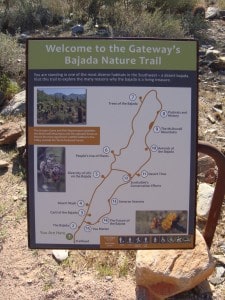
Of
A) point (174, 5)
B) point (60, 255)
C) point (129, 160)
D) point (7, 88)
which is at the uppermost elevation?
point (174, 5)

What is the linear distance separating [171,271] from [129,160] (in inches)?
27.3

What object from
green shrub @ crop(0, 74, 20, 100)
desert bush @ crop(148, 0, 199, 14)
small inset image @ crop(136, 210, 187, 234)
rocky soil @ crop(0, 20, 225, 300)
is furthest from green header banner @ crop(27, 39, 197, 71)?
desert bush @ crop(148, 0, 199, 14)

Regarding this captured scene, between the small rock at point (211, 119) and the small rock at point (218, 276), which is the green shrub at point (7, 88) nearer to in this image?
the small rock at point (211, 119)

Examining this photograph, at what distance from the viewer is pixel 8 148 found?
4812 mm

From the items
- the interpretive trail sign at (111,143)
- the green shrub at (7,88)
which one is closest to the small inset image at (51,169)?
the interpretive trail sign at (111,143)

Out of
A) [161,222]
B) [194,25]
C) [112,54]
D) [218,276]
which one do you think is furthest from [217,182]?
[194,25]

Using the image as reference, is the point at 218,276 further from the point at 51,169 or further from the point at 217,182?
the point at 51,169

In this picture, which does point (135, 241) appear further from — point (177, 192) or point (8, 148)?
point (8, 148)

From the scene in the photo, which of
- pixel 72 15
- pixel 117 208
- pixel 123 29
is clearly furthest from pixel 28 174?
pixel 72 15

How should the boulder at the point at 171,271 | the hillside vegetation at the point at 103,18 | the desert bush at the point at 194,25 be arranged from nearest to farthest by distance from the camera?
the boulder at the point at 171,271, the hillside vegetation at the point at 103,18, the desert bush at the point at 194,25

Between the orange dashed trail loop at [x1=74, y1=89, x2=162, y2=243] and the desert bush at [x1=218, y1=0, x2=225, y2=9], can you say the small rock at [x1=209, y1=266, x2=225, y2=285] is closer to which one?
the orange dashed trail loop at [x1=74, y1=89, x2=162, y2=243]

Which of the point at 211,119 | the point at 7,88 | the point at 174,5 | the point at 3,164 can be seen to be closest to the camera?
the point at 3,164

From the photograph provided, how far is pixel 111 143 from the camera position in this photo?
263 cm

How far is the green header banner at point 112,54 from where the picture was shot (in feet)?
8.46
